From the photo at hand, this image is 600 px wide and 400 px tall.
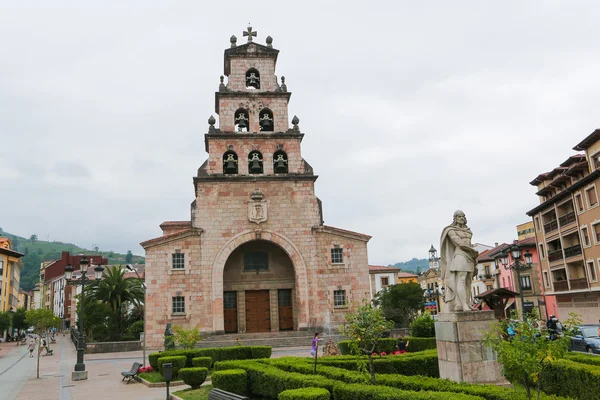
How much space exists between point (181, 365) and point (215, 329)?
11651 mm

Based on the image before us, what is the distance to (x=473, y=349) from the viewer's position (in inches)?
380

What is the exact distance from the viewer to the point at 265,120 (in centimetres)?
3231

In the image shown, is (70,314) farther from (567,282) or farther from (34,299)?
(567,282)

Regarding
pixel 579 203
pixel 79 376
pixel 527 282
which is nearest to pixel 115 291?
pixel 79 376

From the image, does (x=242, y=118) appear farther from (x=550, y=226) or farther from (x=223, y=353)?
(x=550, y=226)

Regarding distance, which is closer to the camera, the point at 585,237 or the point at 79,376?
the point at 79,376

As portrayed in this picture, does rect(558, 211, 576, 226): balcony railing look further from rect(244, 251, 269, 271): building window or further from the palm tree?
the palm tree

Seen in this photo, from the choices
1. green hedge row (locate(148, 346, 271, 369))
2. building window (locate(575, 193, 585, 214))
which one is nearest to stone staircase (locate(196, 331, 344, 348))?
green hedge row (locate(148, 346, 271, 369))

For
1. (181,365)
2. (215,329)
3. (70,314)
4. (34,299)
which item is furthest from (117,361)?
(34,299)

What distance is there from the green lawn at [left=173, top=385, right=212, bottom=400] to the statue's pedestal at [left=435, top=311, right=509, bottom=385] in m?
6.77

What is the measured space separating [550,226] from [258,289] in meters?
28.9

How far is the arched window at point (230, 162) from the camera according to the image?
30.8m

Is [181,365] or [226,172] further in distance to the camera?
[226,172]

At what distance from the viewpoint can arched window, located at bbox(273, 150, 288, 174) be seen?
31.4m
